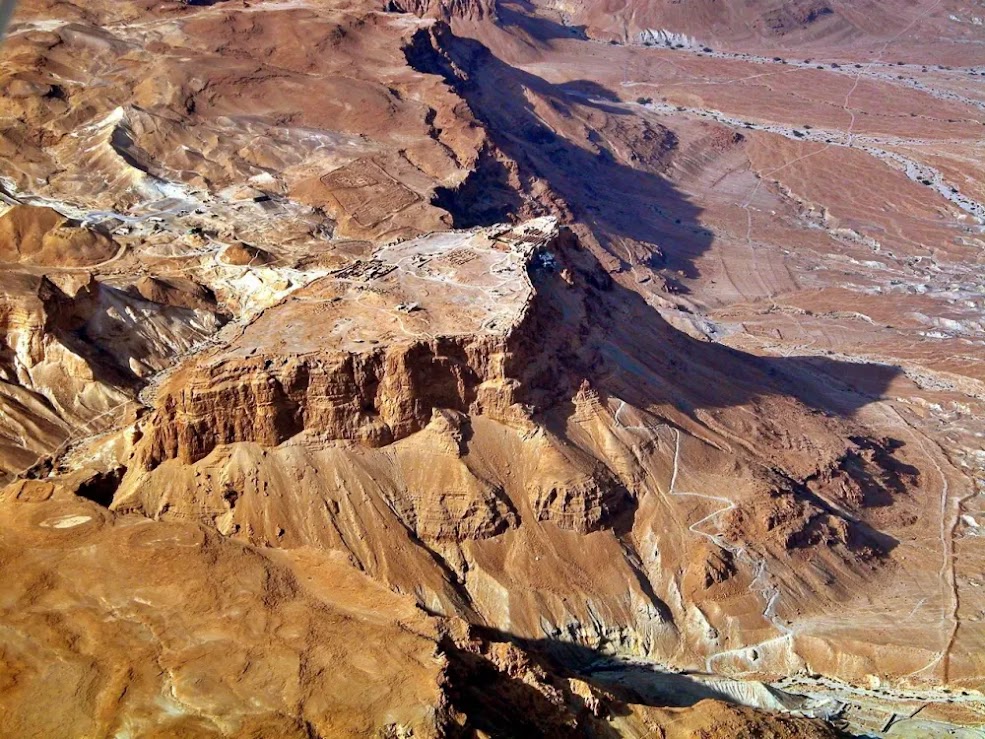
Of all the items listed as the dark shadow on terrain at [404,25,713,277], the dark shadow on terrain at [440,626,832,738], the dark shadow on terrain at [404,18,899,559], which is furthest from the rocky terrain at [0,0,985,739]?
the dark shadow on terrain at [404,25,713,277]

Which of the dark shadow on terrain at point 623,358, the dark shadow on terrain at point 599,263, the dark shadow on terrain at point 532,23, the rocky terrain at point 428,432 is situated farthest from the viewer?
the dark shadow on terrain at point 532,23

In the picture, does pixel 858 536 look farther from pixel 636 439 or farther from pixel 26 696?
pixel 26 696

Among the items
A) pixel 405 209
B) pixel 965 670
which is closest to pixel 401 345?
pixel 965 670

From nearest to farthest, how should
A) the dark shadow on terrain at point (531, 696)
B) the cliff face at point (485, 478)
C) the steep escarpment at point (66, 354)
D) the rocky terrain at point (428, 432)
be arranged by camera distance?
the dark shadow on terrain at point (531, 696), the rocky terrain at point (428, 432), the cliff face at point (485, 478), the steep escarpment at point (66, 354)

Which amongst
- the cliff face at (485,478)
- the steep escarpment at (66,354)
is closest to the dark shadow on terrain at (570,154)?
the steep escarpment at (66,354)

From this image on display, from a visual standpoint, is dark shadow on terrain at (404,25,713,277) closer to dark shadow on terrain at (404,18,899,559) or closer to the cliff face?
dark shadow on terrain at (404,18,899,559)

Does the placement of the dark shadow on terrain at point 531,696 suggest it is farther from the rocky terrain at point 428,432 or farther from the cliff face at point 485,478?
the cliff face at point 485,478

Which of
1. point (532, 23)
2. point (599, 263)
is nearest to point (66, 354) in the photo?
point (599, 263)
